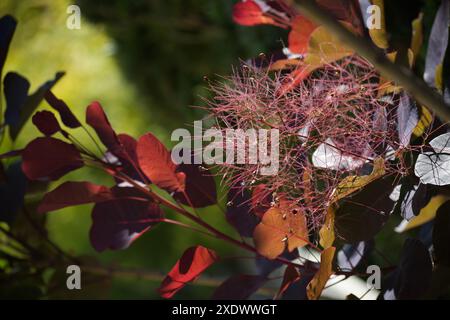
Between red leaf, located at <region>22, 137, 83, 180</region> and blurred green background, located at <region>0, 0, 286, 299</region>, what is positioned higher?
blurred green background, located at <region>0, 0, 286, 299</region>

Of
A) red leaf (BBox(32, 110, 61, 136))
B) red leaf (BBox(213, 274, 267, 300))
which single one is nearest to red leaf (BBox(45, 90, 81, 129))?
red leaf (BBox(32, 110, 61, 136))

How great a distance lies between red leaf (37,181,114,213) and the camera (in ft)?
2.29

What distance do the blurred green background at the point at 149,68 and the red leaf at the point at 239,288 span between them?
680mm

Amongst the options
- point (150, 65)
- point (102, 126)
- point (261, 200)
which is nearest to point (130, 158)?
point (102, 126)

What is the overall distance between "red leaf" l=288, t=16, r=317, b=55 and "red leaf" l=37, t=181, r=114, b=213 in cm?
27

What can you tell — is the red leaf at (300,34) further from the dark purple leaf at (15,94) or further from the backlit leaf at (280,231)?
the dark purple leaf at (15,94)

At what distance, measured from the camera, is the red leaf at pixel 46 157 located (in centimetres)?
69

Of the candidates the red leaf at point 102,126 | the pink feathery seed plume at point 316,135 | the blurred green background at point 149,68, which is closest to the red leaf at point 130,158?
the red leaf at point 102,126

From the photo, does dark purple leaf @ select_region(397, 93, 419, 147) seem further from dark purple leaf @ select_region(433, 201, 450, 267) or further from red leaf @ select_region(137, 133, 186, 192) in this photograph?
red leaf @ select_region(137, 133, 186, 192)

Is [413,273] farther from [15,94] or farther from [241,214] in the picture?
[15,94]

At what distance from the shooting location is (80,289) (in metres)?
0.86
